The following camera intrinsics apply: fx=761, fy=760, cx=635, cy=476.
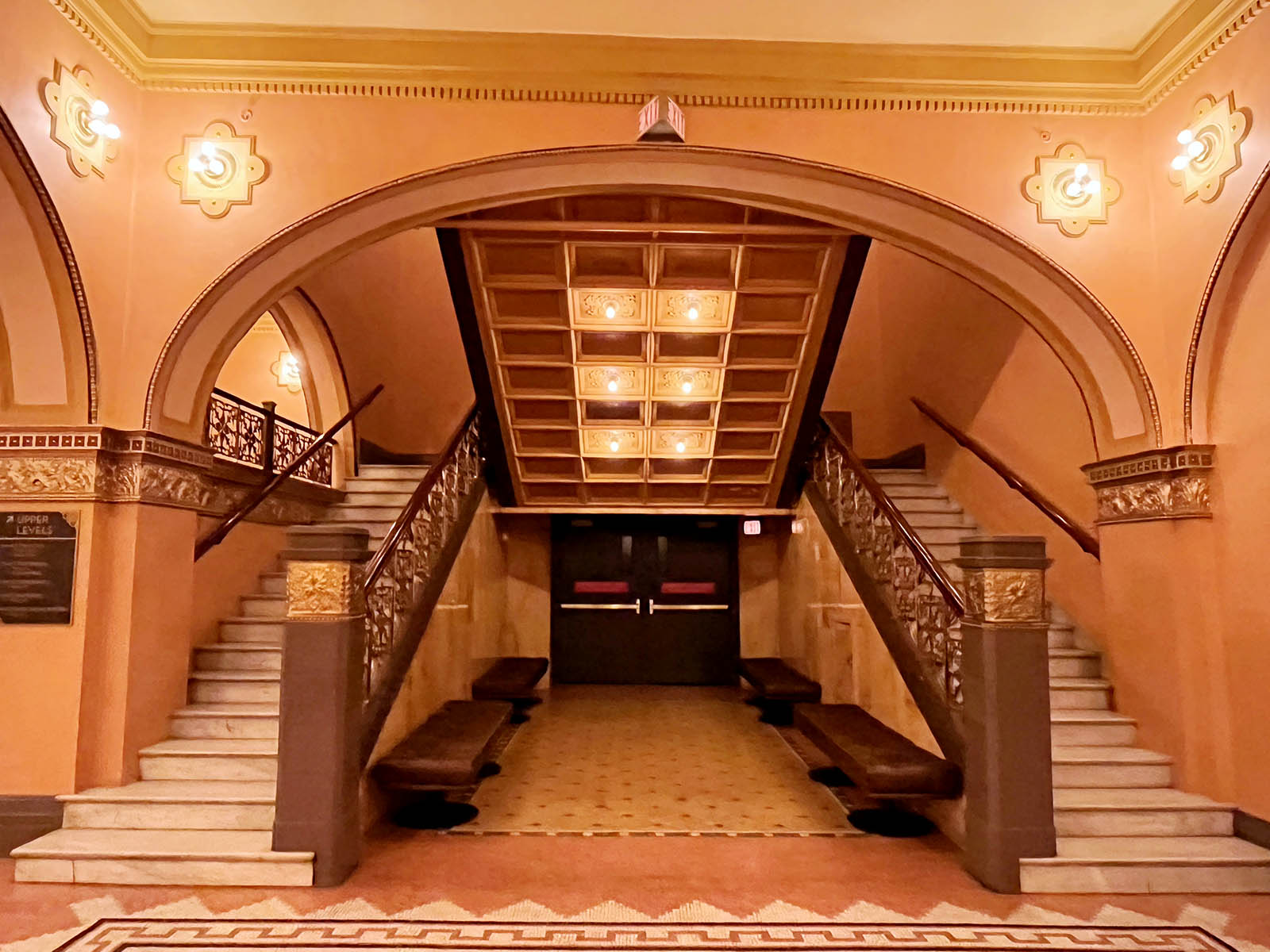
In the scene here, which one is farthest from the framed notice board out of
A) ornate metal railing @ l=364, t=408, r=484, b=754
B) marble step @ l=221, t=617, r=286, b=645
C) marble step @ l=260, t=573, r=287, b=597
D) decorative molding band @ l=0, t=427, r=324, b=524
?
marble step @ l=260, t=573, r=287, b=597

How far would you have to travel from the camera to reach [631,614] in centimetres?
880

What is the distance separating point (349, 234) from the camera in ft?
14.3

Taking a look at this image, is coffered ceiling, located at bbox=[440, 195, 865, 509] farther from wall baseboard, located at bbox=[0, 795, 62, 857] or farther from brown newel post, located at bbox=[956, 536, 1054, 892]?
wall baseboard, located at bbox=[0, 795, 62, 857]

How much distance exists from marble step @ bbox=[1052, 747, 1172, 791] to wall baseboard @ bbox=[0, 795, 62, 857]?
5.13 metres

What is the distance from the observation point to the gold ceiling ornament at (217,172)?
4.20 m

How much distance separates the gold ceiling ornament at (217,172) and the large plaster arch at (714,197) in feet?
1.07

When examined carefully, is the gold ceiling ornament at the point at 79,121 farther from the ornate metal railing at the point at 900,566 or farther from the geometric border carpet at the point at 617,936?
the ornate metal railing at the point at 900,566

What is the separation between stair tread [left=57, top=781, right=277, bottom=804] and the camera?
377 cm

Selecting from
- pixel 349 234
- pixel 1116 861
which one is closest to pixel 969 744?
pixel 1116 861

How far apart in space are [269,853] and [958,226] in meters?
4.80

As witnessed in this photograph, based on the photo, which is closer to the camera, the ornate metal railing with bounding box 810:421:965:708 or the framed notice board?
the framed notice board

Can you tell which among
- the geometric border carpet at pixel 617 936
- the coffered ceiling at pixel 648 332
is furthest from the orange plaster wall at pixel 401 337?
the geometric border carpet at pixel 617 936

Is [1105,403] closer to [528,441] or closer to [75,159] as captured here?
[528,441]

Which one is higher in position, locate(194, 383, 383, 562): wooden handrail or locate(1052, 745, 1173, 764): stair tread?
locate(194, 383, 383, 562): wooden handrail
